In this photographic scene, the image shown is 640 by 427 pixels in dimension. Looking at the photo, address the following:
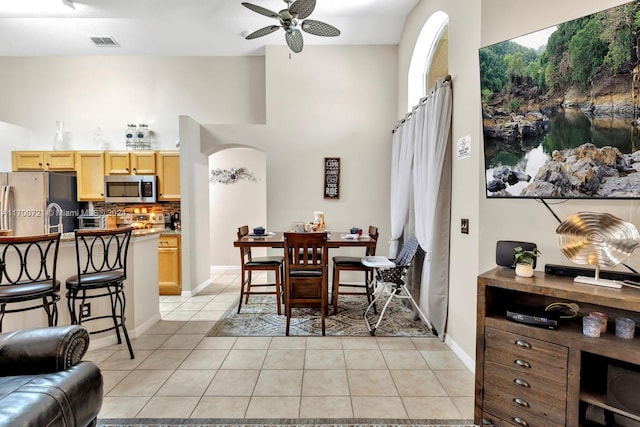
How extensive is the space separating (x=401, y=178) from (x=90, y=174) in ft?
15.2

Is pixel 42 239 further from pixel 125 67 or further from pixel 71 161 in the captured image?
pixel 125 67

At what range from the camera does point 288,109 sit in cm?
461

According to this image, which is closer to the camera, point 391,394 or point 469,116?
point 391,394

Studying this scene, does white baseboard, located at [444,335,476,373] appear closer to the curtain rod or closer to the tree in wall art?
the tree in wall art

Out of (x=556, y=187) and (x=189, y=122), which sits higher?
(x=189, y=122)

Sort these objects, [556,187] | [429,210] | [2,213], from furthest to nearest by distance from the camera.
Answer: [2,213], [429,210], [556,187]

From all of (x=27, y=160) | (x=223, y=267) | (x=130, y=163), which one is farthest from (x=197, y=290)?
(x=27, y=160)

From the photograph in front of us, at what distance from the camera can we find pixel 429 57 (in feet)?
12.3

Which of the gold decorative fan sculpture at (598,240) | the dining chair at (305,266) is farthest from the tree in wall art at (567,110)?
the dining chair at (305,266)

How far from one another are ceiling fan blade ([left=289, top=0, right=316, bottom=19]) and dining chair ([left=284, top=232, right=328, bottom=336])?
213cm

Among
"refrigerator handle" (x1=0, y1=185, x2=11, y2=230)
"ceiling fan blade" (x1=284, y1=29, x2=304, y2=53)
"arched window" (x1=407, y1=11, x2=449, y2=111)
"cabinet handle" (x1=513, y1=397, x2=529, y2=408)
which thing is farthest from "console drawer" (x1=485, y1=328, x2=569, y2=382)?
"refrigerator handle" (x1=0, y1=185, x2=11, y2=230)

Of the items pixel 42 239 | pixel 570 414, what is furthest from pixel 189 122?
pixel 570 414

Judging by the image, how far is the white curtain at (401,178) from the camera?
3.62 m

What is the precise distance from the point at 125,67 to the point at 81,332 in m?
4.93
